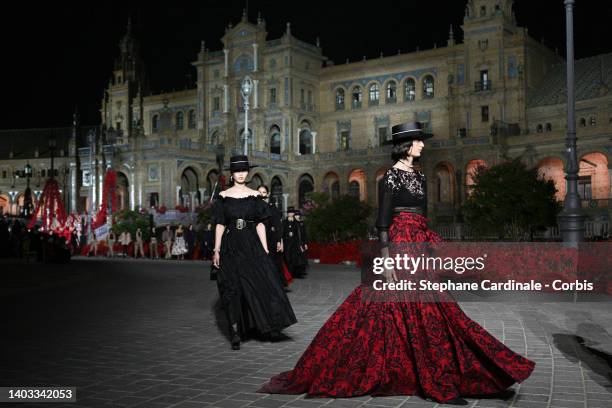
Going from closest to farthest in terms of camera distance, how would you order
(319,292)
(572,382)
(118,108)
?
(572,382), (319,292), (118,108)

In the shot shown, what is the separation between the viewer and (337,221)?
1198 inches

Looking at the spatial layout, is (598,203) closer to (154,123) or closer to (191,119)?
(191,119)

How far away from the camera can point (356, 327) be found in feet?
17.1

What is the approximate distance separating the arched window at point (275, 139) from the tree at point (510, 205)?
34.3 metres

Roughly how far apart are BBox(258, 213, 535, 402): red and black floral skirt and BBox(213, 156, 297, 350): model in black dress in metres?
2.17

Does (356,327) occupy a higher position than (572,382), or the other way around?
(356,327)

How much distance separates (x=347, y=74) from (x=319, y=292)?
5223 centimetres

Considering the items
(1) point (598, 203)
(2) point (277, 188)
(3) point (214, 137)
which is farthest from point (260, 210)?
(3) point (214, 137)

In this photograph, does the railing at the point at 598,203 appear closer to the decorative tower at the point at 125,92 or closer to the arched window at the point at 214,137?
the arched window at the point at 214,137

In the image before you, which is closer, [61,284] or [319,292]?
[319,292]

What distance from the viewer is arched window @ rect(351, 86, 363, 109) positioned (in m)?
63.1

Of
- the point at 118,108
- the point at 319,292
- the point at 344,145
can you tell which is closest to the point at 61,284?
the point at 319,292

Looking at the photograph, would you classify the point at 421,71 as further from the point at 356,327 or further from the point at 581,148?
the point at 356,327

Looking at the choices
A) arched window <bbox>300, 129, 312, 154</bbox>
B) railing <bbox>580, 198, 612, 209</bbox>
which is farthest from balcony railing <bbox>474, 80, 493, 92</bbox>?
arched window <bbox>300, 129, 312, 154</bbox>
